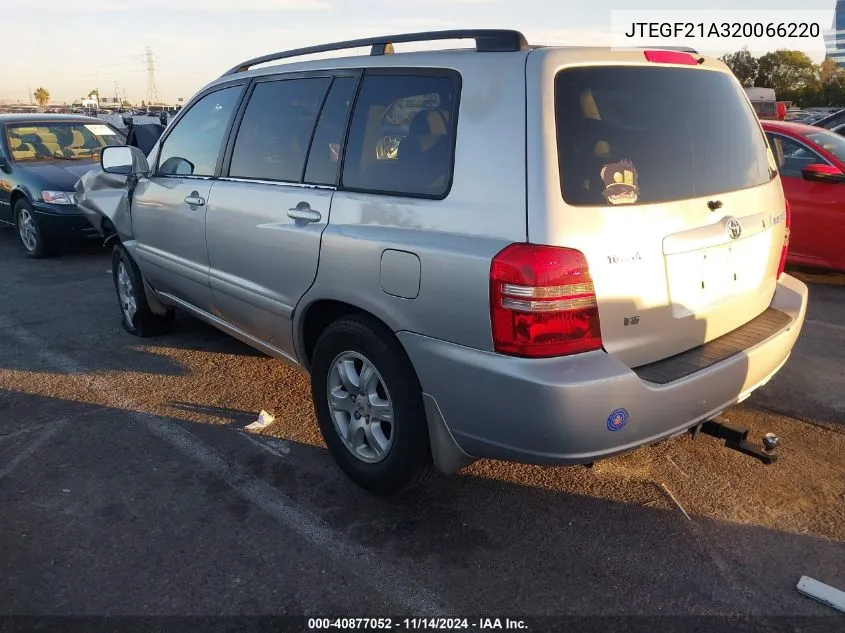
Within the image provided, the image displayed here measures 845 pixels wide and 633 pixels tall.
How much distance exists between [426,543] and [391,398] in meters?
0.60

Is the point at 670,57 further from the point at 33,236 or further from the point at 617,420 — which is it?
the point at 33,236

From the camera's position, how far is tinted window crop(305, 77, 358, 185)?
10.3 ft

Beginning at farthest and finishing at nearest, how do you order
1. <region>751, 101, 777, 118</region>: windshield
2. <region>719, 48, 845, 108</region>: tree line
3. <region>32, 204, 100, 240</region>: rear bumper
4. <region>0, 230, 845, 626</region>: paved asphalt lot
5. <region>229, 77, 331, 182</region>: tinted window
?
<region>719, 48, 845, 108</region>: tree line
<region>751, 101, 777, 118</region>: windshield
<region>32, 204, 100, 240</region>: rear bumper
<region>229, 77, 331, 182</region>: tinted window
<region>0, 230, 845, 626</region>: paved asphalt lot

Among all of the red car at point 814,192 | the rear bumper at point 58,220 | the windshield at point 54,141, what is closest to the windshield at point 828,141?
the red car at point 814,192

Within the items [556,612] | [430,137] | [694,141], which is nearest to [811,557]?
[556,612]

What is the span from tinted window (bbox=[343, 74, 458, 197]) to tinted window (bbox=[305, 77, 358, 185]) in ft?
0.25

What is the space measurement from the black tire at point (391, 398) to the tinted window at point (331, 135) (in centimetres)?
70

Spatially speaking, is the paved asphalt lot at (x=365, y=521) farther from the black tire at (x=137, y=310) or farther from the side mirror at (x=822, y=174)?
the side mirror at (x=822, y=174)

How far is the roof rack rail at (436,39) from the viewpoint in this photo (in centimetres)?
253

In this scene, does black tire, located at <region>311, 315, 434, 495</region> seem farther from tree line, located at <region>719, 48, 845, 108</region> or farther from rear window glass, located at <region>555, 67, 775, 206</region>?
tree line, located at <region>719, 48, 845, 108</region>

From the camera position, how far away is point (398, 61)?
116 inches

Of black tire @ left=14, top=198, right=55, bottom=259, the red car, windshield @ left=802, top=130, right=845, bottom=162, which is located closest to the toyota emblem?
the red car

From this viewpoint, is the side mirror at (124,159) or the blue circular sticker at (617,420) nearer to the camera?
the blue circular sticker at (617,420)

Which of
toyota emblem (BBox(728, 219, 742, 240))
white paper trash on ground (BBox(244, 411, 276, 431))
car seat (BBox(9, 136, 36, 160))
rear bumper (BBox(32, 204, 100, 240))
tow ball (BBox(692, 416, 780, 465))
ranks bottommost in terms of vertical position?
white paper trash on ground (BBox(244, 411, 276, 431))
